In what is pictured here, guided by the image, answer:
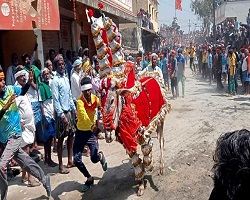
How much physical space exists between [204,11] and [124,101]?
6019cm

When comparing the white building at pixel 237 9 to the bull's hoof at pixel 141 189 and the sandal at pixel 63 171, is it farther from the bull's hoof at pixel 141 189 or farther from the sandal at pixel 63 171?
the bull's hoof at pixel 141 189

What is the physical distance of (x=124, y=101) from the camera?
14.4 ft

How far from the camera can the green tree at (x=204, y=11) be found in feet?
193

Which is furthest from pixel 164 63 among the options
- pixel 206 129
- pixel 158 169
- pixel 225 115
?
pixel 158 169

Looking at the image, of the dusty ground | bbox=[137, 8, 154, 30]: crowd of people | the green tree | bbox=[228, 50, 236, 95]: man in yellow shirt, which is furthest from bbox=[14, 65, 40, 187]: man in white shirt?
the green tree

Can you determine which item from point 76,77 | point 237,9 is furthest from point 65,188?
point 237,9

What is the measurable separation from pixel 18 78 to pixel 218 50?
11835 millimetres

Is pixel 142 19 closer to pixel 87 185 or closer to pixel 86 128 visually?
pixel 86 128

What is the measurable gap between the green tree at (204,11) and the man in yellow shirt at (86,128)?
184 feet

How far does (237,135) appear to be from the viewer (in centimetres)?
157

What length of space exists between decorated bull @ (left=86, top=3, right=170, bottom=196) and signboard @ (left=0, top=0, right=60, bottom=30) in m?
1.71

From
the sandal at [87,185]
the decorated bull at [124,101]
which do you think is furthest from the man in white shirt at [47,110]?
the decorated bull at [124,101]

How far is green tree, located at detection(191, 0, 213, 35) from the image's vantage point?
58.7 m

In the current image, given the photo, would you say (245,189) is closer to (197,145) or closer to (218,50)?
(197,145)
